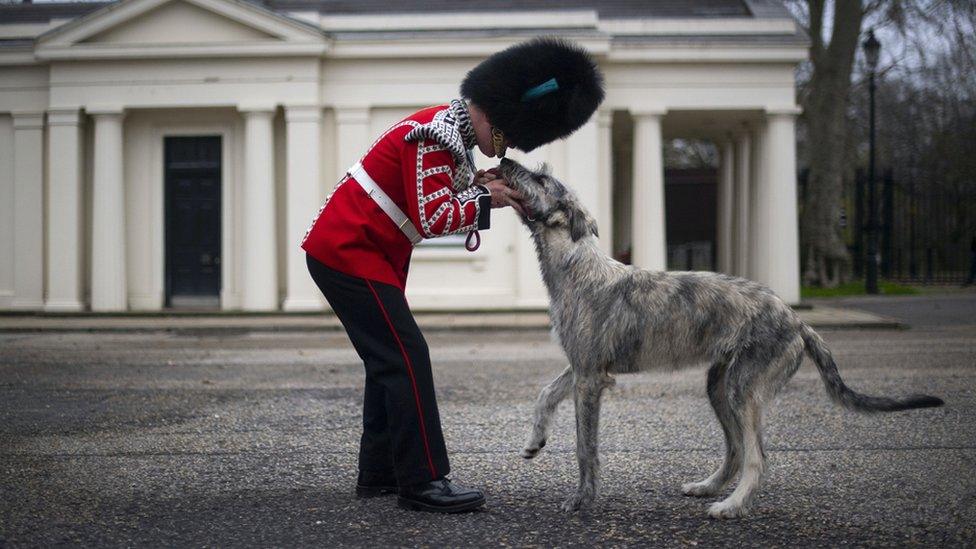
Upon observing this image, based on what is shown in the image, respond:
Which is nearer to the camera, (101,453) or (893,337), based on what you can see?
(101,453)

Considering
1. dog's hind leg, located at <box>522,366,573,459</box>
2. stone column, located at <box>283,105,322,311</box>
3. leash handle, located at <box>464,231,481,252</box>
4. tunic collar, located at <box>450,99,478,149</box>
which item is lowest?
dog's hind leg, located at <box>522,366,573,459</box>

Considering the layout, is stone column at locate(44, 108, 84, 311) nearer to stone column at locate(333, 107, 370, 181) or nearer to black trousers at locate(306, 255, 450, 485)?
stone column at locate(333, 107, 370, 181)

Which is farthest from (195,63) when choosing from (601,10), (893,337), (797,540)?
(797,540)

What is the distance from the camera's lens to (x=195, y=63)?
78.6ft

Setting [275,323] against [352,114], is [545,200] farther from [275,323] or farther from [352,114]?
[352,114]

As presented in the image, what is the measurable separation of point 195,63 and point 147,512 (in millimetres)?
20820

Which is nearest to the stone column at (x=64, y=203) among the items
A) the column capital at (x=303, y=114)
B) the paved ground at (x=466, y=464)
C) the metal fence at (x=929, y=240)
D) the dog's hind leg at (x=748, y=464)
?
the column capital at (x=303, y=114)

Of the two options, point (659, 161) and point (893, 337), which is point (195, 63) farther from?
point (893, 337)

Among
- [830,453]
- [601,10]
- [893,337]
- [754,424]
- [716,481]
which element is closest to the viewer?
[754,424]

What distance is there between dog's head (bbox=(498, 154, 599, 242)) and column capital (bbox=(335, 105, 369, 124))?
19663 millimetres

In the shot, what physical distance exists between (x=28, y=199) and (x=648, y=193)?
15.8 metres

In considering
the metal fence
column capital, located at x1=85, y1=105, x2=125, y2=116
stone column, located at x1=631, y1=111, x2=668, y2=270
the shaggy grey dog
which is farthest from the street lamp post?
the shaggy grey dog

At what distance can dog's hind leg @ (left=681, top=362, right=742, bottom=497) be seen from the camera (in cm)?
516

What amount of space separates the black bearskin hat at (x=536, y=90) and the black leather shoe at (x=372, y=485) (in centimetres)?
195
